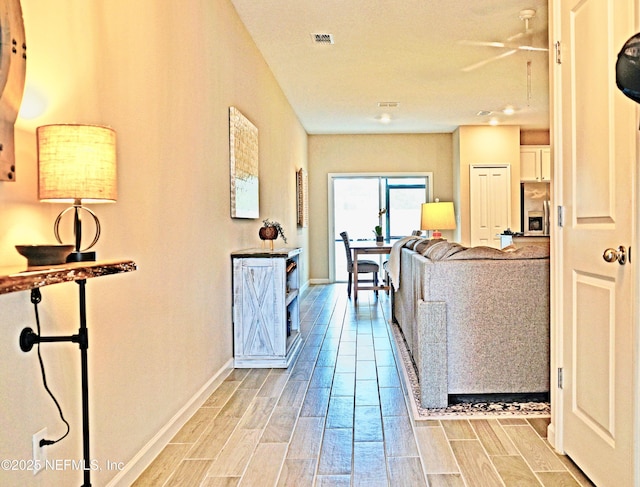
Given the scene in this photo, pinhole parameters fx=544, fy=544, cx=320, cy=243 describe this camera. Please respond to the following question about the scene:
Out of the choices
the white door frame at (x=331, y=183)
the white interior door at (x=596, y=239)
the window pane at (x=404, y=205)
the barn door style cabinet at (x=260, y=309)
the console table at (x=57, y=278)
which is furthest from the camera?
the window pane at (x=404, y=205)

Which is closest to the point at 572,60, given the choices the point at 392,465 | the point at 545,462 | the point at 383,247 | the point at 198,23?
the point at 545,462

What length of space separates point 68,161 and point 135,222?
34.9 inches

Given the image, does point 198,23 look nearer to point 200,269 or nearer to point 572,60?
point 200,269

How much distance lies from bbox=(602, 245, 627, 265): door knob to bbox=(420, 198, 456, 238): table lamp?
22.4ft

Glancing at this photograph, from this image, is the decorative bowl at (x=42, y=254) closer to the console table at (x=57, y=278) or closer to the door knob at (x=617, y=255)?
the console table at (x=57, y=278)

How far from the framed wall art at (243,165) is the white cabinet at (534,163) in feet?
19.5

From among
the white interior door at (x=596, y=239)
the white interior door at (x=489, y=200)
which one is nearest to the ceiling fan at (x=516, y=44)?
the white interior door at (x=596, y=239)

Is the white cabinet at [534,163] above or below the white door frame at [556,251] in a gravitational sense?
above

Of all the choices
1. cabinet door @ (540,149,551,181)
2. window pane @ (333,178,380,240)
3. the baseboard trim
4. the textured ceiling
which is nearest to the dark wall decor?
the baseboard trim

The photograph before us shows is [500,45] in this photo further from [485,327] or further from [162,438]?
[162,438]

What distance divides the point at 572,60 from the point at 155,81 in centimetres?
190

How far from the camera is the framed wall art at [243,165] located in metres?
4.10

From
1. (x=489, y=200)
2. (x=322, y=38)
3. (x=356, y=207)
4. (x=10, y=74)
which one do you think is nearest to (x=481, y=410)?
(x=10, y=74)

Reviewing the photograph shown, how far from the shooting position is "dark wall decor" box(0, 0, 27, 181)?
1.40 metres
